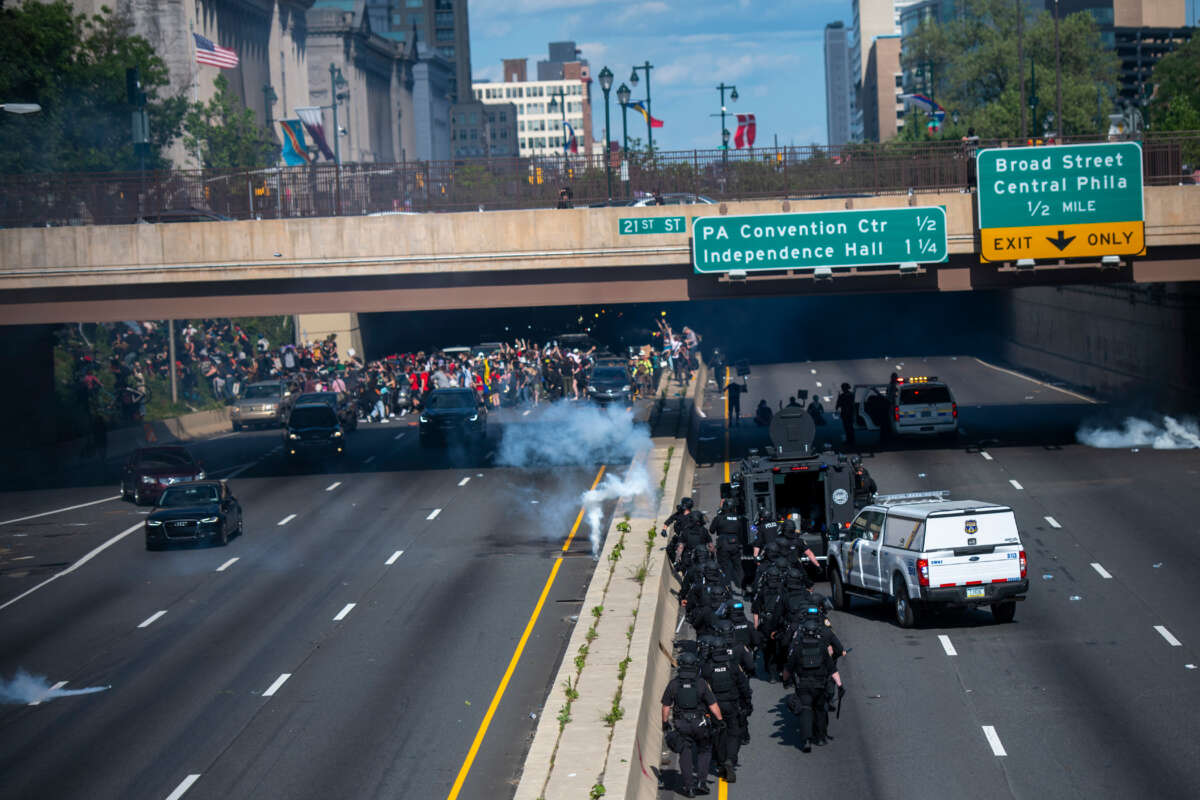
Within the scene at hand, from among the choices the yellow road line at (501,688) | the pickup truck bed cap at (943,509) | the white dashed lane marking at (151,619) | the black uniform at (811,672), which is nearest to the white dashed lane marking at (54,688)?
the white dashed lane marking at (151,619)

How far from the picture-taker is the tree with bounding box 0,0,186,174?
6456cm

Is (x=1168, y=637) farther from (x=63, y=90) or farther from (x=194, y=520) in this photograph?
(x=63, y=90)

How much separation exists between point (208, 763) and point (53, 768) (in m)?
1.89

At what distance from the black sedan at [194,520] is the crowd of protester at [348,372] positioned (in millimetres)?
21915

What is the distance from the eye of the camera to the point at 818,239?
37312 mm

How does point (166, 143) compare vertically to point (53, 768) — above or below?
above

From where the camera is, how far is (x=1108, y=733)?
16.3 metres

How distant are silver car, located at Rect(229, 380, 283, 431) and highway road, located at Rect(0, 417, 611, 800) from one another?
16514mm

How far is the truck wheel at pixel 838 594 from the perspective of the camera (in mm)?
24219

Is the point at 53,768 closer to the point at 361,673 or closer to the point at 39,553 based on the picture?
the point at 361,673

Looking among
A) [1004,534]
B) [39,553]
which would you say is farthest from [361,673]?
[39,553]

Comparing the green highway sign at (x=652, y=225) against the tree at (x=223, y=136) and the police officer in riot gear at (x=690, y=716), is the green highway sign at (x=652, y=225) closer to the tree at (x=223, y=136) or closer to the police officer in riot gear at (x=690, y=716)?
the police officer in riot gear at (x=690, y=716)

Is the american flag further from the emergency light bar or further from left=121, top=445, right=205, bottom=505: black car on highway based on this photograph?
the emergency light bar

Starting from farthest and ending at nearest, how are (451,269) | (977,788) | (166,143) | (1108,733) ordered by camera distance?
(166,143)
(451,269)
(1108,733)
(977,788)
